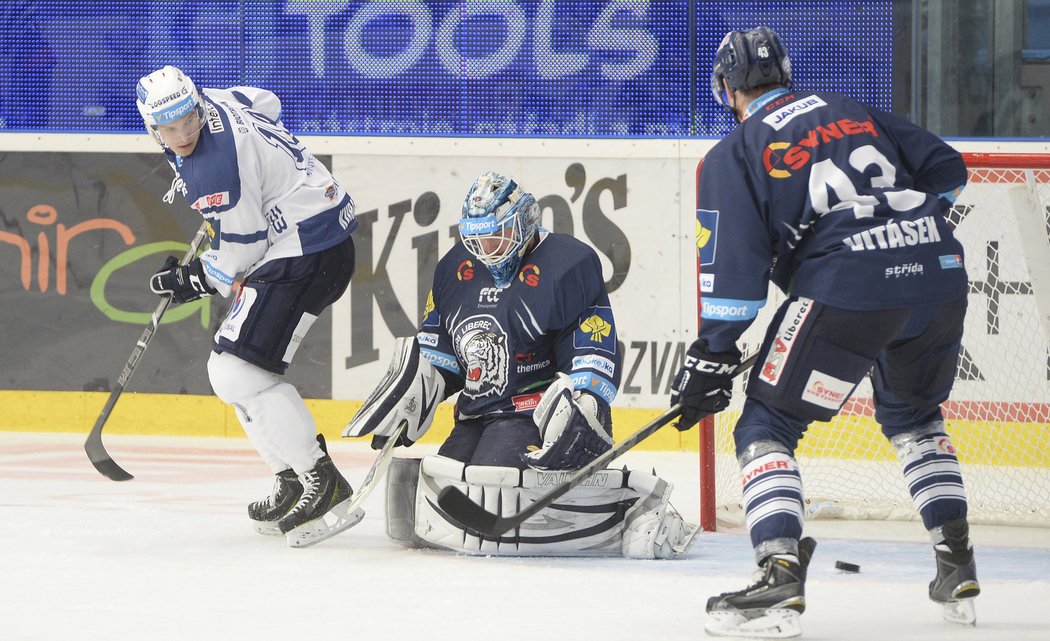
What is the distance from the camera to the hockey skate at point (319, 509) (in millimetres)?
3590

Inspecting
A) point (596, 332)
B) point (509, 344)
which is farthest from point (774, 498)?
point (509, 344)

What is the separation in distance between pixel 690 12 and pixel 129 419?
9.04ft

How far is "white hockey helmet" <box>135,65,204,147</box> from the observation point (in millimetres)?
3498

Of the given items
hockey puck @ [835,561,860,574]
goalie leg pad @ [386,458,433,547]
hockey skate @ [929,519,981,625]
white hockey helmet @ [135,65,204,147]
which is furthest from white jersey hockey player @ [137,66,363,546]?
hockey skate @ [929,519,981,625]

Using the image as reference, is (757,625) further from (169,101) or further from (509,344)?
(169,101)

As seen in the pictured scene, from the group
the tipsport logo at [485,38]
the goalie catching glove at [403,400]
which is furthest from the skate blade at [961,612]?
the tipsport logo at [485,38]

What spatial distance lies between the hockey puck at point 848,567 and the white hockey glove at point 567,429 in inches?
22.5

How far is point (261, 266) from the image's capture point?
12.2 ft

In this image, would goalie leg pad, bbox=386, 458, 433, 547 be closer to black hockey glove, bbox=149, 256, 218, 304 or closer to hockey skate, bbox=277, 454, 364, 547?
hockey skate, bbox=277, 454, 364, 547

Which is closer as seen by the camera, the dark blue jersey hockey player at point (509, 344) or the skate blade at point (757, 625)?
the skate blade at point (757, 625)

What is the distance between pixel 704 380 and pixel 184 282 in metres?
1.66

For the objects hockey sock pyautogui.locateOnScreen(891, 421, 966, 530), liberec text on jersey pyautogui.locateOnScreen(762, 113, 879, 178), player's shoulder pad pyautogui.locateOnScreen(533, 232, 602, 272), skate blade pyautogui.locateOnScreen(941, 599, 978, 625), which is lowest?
skate blade pyautogui.locateOnScreen(941, 599, 978, 625)

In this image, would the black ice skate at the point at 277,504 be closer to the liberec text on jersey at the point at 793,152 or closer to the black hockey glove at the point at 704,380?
the black hockey glove at the point at 704,380

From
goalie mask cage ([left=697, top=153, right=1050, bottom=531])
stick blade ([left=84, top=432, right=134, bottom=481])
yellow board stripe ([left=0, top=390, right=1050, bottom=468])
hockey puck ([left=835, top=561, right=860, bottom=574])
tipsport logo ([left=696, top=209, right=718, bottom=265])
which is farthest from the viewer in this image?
yellow board stripe ([left=0, top=390, right=1050, bottom=468])
